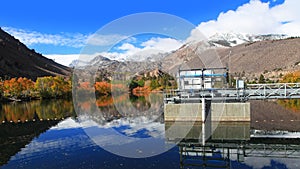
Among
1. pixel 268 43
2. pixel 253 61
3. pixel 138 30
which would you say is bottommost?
pixel 138 30

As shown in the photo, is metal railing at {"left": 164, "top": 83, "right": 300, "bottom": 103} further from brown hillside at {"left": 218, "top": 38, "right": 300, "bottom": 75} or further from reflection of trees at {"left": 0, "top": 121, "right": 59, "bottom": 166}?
brown hillside at {"left": 218, "top": 38, "right": 300, "bottom": 75}

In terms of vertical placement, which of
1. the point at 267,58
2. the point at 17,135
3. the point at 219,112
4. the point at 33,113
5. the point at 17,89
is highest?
the point at 267,58

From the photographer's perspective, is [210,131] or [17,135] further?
[17,135]

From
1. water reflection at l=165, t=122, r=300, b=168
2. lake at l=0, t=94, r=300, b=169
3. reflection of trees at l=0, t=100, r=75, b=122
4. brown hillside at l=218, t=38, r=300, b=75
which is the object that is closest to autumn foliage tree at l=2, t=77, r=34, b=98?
reflection of trees at l=0, t=100, r=75, b=122

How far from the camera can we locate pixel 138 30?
440 inches

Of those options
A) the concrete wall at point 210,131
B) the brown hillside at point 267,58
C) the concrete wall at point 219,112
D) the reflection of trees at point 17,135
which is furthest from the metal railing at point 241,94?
the brown hillside at point 267,58

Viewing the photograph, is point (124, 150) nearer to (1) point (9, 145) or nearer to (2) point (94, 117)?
(1) point (9, 145)

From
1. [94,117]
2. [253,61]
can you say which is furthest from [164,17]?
[253,61]

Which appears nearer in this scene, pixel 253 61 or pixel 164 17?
pixel 164 17

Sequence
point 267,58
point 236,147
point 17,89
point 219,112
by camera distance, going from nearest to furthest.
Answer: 1. point 236,147
2. point 219,112
3. point 17,89
4. point 267,58

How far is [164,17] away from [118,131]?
15274 millimetres

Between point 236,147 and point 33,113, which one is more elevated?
point 33,113

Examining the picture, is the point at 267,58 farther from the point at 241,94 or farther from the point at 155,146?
the point at 155,146

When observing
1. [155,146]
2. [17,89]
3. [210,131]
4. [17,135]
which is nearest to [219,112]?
[210,131]
